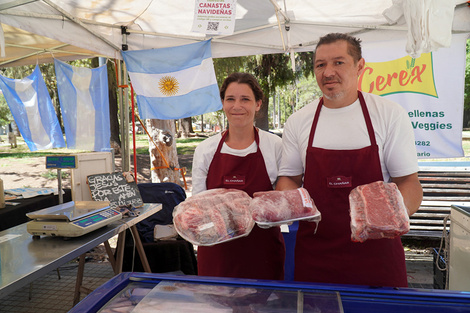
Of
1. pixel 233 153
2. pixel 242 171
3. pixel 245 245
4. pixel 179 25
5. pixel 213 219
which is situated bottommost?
pixel 245 245

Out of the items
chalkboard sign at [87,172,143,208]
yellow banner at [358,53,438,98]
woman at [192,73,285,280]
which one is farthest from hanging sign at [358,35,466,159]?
chalkboard sign at [87,172,143,208]

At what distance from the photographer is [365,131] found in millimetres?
1737

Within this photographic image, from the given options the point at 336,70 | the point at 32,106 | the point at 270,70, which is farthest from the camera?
the point at 270,70

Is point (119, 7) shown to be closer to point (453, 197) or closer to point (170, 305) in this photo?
point (170, 305)

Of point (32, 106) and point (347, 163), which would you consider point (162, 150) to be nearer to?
point (32, 106)

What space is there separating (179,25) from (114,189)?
85.9 inches

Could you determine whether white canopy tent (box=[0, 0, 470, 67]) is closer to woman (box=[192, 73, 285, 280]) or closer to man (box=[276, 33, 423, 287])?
woman (box=[192, 73, 285, 280])

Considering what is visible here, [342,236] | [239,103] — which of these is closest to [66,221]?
[239,103]

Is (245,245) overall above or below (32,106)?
below

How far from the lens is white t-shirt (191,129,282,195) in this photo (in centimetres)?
216

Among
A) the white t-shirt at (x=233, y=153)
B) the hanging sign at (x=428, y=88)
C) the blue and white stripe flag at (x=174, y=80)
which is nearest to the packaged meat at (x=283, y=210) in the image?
the white t-shirt at (x=233, y=153)

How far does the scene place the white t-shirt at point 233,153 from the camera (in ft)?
7.10

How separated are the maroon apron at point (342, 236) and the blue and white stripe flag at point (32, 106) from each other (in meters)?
4.77

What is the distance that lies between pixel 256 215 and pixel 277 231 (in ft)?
2.77
